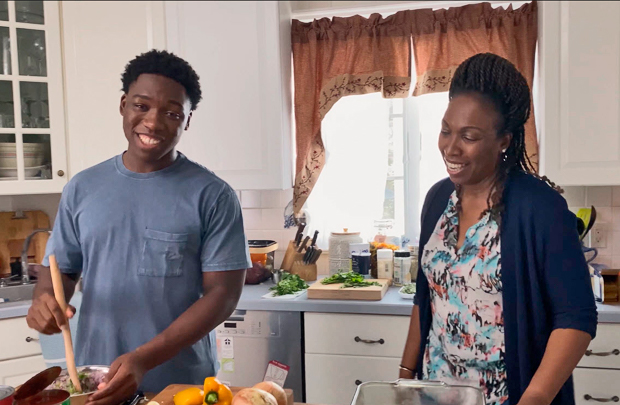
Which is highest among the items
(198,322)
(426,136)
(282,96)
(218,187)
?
(282,96)

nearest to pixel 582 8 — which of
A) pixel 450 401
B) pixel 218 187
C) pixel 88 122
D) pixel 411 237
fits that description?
pixel 411 237

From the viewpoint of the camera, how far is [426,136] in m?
2.81

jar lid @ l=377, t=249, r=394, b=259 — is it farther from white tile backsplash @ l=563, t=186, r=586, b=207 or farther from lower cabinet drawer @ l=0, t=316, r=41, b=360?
lower cabinet drawer @ l=0, t=316, r=41, b=360

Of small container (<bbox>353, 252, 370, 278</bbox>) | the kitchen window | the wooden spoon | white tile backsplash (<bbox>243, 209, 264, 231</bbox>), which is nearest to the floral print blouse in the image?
the wooden spoon

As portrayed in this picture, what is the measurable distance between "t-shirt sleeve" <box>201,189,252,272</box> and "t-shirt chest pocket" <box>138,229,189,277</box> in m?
0.06

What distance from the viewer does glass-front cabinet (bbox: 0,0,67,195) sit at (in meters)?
2.49

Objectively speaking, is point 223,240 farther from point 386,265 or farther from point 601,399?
point 601,399

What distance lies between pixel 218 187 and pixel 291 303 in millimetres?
966

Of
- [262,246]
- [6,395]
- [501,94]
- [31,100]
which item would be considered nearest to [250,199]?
[262,246]

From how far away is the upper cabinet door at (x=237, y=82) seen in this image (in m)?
2.50

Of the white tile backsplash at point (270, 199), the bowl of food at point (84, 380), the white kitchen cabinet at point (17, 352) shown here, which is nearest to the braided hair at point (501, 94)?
the bowl of food at point (84, 380)

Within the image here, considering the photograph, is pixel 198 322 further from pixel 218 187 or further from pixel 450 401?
pixel 450 401

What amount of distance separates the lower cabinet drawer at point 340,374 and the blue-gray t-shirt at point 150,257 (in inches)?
37.4

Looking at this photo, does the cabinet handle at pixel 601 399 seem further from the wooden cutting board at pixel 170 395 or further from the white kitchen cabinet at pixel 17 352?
the white kitchen cabinet at pixel 17 352
